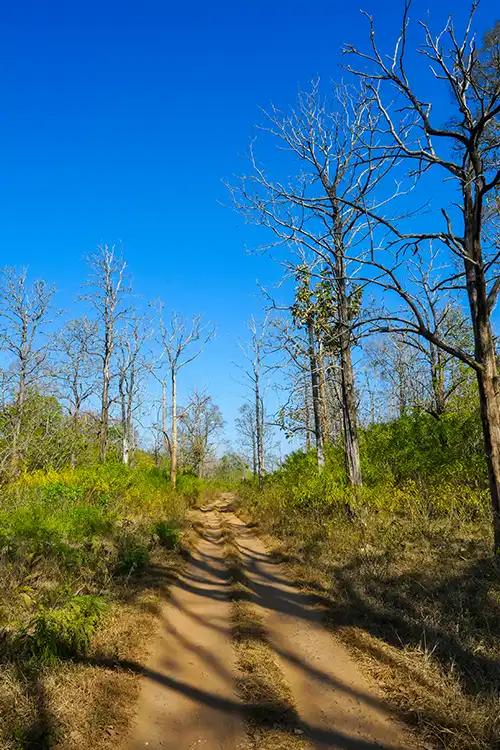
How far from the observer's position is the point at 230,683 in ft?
14.6

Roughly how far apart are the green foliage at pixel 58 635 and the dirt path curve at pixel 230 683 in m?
0.77

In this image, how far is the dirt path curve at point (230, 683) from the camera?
356cm

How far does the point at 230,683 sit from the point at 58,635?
5.91ft

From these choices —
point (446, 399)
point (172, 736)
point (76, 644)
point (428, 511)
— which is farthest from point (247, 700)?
point (446, 399)

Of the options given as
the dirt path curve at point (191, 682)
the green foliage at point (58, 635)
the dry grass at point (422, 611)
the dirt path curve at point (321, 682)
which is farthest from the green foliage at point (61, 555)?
the dry grass at point (422, 611)

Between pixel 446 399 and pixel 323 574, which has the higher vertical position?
pixel 446 399

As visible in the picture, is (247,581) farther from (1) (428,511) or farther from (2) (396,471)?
(2) (396,471)

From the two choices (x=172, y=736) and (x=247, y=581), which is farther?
(x=247, y=581)

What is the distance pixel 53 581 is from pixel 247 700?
3.95 meters

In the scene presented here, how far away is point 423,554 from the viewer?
7.55 metres

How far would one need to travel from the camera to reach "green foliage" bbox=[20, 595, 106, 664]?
448cm

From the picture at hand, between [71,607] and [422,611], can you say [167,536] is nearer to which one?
[71,607]

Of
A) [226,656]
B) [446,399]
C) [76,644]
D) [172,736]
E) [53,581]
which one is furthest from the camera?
[446,399]

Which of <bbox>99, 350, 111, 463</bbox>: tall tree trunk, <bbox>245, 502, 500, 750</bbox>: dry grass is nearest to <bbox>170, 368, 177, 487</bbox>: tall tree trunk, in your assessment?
<bbox>99, 350, 111, 463</bbox>: tall tree trunk
